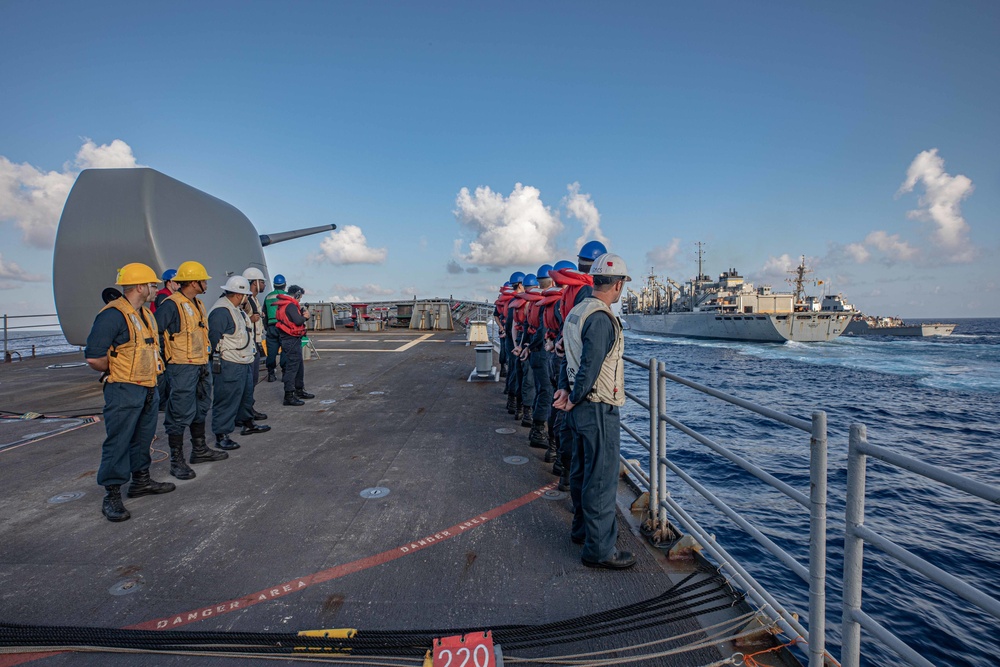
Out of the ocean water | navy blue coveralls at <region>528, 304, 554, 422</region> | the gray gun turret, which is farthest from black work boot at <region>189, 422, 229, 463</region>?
the ocean water

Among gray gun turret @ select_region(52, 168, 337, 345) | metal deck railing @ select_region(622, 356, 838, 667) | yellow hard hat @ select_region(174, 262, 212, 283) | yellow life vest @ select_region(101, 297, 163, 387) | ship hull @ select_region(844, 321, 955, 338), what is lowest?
ship hull @ select_region(844, 321, 955, 338)

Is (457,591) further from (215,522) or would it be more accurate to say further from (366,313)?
(366,313)

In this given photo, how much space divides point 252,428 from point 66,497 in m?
2.21

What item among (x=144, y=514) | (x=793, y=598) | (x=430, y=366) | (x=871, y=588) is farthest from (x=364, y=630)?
(x=430, y=366)

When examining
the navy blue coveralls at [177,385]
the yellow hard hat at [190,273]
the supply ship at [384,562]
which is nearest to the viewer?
the supply ship at [384,562]

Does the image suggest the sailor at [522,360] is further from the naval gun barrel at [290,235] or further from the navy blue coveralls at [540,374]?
the naval gun barrel at [290,235]

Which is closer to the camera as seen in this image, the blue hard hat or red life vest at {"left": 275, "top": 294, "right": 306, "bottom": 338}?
the blue hard hat

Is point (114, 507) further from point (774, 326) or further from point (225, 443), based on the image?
point (774, 326)

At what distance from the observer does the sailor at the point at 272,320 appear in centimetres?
856

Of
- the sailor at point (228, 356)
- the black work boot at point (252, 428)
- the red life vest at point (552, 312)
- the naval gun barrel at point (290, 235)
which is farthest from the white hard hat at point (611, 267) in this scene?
the naval gun barrel at point (290, 235)

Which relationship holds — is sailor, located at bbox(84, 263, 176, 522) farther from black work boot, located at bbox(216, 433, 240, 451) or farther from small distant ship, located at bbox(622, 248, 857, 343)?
small distant ship, located at bbox(622, 248, 857, 343)

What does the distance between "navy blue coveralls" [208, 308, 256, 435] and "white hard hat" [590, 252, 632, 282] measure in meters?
4.56

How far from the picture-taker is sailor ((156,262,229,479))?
16.3ft

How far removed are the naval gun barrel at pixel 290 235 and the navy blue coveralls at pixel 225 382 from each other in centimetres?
1367
